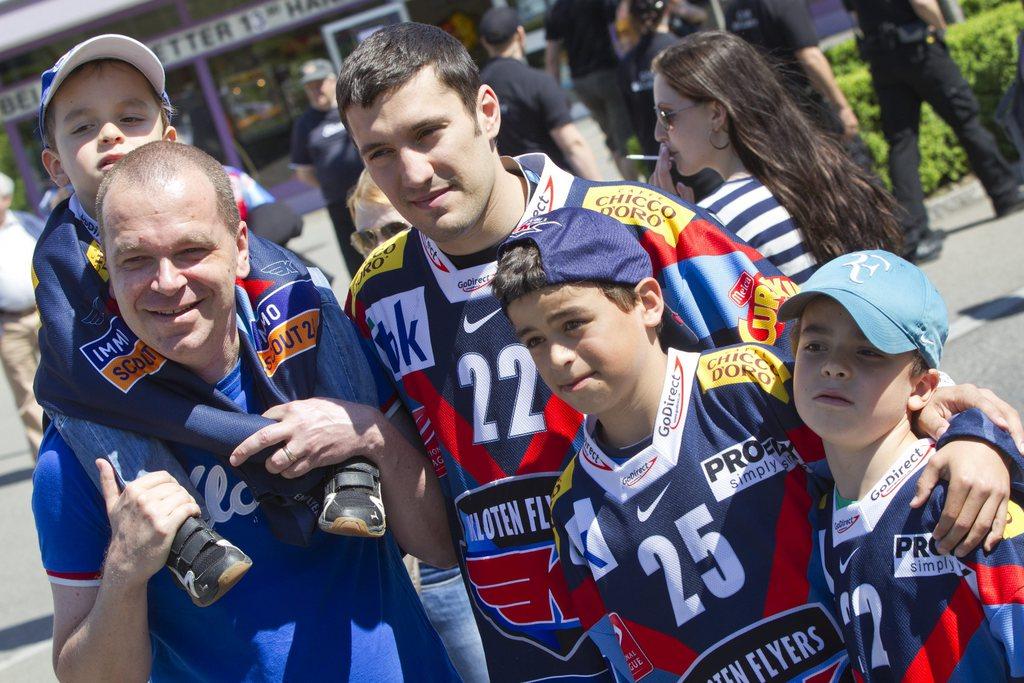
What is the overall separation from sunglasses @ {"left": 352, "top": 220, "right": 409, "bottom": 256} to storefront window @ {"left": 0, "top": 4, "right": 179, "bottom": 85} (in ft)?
59.7

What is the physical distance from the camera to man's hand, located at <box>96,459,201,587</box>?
2166 mm

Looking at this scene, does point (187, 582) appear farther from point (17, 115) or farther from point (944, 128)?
point (17, 115)

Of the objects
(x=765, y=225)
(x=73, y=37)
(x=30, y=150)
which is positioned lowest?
(x=765, y=225)

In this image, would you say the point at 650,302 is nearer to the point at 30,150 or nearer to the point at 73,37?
the point at 73,37

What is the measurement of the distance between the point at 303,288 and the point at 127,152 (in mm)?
517

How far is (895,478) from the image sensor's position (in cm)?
204

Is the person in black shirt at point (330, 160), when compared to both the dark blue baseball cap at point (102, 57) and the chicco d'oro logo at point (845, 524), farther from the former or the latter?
the chicco d'oro logo at point (845, 524)

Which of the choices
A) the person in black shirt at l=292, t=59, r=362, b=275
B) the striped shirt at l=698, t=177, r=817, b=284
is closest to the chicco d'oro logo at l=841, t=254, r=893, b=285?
the striped shirt at l=698, t=177, r=817, b=284

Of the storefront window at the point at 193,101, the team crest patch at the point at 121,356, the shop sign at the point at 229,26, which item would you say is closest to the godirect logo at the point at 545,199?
the team crest patch at the point at 121,356

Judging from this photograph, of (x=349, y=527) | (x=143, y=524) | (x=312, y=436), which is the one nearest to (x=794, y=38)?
(x=312, y=436)

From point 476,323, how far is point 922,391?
924 millimetres

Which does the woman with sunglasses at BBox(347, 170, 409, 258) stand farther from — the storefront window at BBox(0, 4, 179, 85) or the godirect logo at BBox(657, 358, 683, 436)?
the storefront window at BBox(0, 4, 179, 85)

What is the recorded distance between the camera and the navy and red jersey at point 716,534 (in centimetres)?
212

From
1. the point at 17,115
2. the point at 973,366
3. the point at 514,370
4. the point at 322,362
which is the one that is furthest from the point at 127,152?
the point at 17,115
